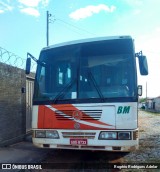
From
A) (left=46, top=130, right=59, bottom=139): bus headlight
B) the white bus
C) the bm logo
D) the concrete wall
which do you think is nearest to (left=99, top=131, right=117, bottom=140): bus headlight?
the white bus

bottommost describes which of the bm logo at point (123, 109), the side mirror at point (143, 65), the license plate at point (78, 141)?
the license plate at point (78, 141)

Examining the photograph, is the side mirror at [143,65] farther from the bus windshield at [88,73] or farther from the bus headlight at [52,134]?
the bus headlight at [52,134]

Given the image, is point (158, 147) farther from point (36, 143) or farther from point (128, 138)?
point (36, 143)

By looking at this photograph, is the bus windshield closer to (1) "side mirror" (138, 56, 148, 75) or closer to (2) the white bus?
(2) the white bus

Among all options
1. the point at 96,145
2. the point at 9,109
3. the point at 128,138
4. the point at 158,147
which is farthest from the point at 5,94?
the point at 158,147

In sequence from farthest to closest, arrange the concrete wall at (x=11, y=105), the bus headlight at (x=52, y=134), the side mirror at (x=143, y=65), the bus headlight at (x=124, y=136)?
the concrete wall at (x=11, y=105)
the bus headlight at (x=52, y=134)
the side mirror at (x=143, y=65)
the bus headlight at (x=124, y=136)

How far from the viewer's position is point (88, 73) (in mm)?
6426

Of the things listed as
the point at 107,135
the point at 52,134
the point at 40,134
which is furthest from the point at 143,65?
the point at 40,134

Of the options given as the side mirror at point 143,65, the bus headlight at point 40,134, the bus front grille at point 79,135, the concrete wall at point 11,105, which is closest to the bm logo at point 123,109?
the bus front grille at point 79,135

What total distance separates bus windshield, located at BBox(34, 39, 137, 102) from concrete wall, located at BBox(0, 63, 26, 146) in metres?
2.37

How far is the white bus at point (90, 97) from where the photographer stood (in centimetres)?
610

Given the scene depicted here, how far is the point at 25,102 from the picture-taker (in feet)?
33.9

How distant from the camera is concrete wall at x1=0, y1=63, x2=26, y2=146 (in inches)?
346

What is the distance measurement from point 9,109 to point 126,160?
13.6ft
